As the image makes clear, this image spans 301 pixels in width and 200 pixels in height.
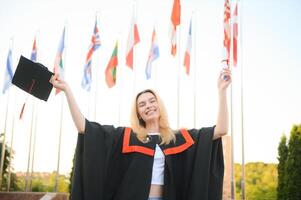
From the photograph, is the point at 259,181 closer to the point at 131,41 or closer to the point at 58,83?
the point at 131,41

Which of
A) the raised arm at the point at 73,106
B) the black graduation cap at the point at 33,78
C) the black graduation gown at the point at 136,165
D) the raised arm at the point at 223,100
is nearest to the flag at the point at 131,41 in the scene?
the black graduation cap at the point at 33,78

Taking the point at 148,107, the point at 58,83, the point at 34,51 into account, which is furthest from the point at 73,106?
the point at 34,51

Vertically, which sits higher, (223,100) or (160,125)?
(223,100)

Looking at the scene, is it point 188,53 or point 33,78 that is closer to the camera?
point 33,78

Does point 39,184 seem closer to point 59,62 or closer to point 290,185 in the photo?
point 59,62

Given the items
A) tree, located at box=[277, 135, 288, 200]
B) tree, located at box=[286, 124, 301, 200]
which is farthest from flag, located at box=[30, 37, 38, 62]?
tree, located at box=[286, 124, 301, 200]

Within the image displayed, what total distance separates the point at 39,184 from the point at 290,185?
14.6 m

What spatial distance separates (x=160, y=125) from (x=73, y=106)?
95 centimetres

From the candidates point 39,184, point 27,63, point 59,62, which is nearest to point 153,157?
point 27,63

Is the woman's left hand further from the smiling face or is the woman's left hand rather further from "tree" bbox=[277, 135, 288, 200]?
"tree" bbox=[277, 135, 288, 200]

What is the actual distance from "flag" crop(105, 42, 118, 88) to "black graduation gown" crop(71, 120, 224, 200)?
10.7 meters

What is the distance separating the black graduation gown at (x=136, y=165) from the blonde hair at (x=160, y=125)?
6cm

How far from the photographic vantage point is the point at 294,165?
15836 mm

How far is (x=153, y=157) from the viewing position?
144 inches
